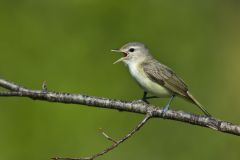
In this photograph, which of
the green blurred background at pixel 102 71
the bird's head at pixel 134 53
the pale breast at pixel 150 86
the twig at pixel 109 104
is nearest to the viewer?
the twig at pixel 109 104

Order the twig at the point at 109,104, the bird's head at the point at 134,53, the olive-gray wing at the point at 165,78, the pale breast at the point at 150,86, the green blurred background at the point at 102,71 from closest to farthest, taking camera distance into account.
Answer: the twig at the point at 109,104, the olive-gray wing at the point at 165,78, the pale breast at the point at 150,86, the bird's head at the point at 134,53, the green blurred background at the point at 102,71

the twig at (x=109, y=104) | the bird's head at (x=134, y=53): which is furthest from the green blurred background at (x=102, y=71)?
the twig at (x=109, y=104)

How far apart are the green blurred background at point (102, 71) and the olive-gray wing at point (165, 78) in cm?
281

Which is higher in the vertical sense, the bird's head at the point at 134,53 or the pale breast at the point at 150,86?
the bird's head at the point at 134,53

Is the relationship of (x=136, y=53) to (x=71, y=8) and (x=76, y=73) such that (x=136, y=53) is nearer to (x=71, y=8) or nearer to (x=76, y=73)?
(x=76, y=73)

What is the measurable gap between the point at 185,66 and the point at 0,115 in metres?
3.58

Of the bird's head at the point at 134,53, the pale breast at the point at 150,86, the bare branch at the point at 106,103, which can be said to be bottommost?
the bare branch at the point at 106,103

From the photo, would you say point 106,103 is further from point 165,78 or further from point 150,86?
point 165,78

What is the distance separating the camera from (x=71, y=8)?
1191cm

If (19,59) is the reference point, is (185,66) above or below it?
above

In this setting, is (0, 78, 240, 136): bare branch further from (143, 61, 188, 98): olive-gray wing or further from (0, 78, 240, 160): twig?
(143, 61, 188, 98): olive-gray wing

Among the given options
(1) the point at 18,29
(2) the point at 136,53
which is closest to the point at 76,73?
(1) the point at 18,29

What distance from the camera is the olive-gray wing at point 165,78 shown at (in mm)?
7324

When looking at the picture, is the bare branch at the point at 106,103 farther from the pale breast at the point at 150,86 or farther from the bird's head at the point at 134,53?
the bird's head at the point at 134,53
